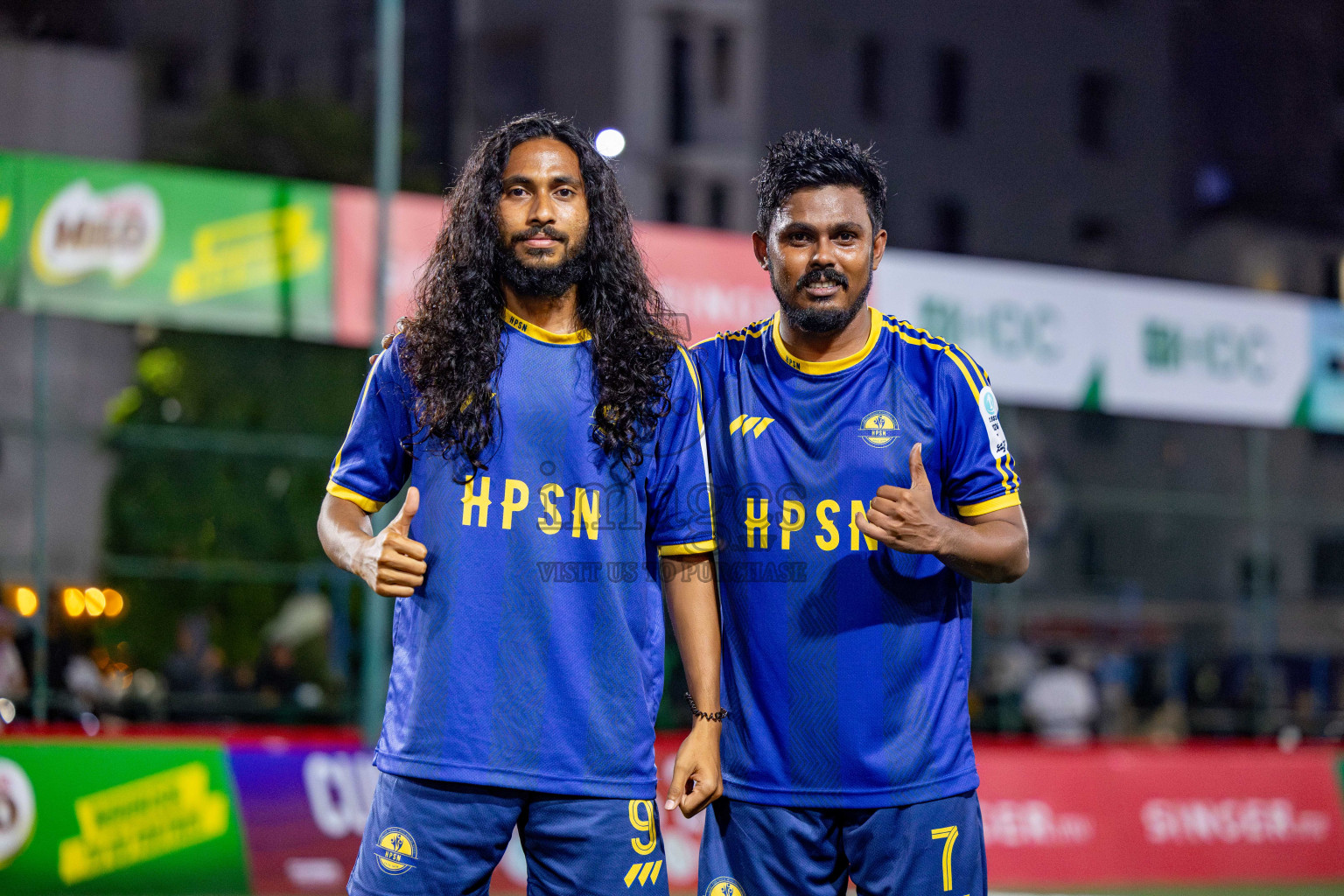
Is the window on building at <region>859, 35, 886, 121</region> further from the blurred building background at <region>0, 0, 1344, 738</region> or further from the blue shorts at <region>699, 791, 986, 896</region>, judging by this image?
the blue shorts at <region>699, 791, 986, 896</region>

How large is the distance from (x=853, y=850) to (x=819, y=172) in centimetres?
159

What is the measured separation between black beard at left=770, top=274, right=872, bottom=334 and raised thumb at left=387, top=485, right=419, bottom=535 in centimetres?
98

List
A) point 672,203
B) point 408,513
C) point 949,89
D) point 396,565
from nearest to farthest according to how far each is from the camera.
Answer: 1. point 396,565
2. point 408,513
3. point 672,203
4. point 949,89

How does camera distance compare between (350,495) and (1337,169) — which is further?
(1337,169)

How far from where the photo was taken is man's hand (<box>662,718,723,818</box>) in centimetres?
374

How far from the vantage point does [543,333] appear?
148 inches

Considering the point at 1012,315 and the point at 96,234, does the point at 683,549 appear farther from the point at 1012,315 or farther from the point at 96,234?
the point at 1012,315

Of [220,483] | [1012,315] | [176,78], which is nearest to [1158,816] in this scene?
[1012,315]

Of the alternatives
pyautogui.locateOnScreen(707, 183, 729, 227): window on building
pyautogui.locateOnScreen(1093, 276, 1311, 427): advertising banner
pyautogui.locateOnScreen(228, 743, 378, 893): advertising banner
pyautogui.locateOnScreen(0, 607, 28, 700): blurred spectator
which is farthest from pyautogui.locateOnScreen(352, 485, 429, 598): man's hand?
pyautogui.locateOnScreen(707, 183, 729, 227): window on building

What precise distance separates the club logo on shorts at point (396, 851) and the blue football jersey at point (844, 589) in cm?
81

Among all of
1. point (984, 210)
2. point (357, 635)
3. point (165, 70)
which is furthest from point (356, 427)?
point (984, 210)

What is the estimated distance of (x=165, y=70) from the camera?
23156 millimetres

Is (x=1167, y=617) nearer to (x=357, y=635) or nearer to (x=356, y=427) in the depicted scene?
(x=357, y=635)

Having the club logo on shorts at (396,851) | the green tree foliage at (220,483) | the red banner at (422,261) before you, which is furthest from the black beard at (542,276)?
the green tree foliage at (220,483)
